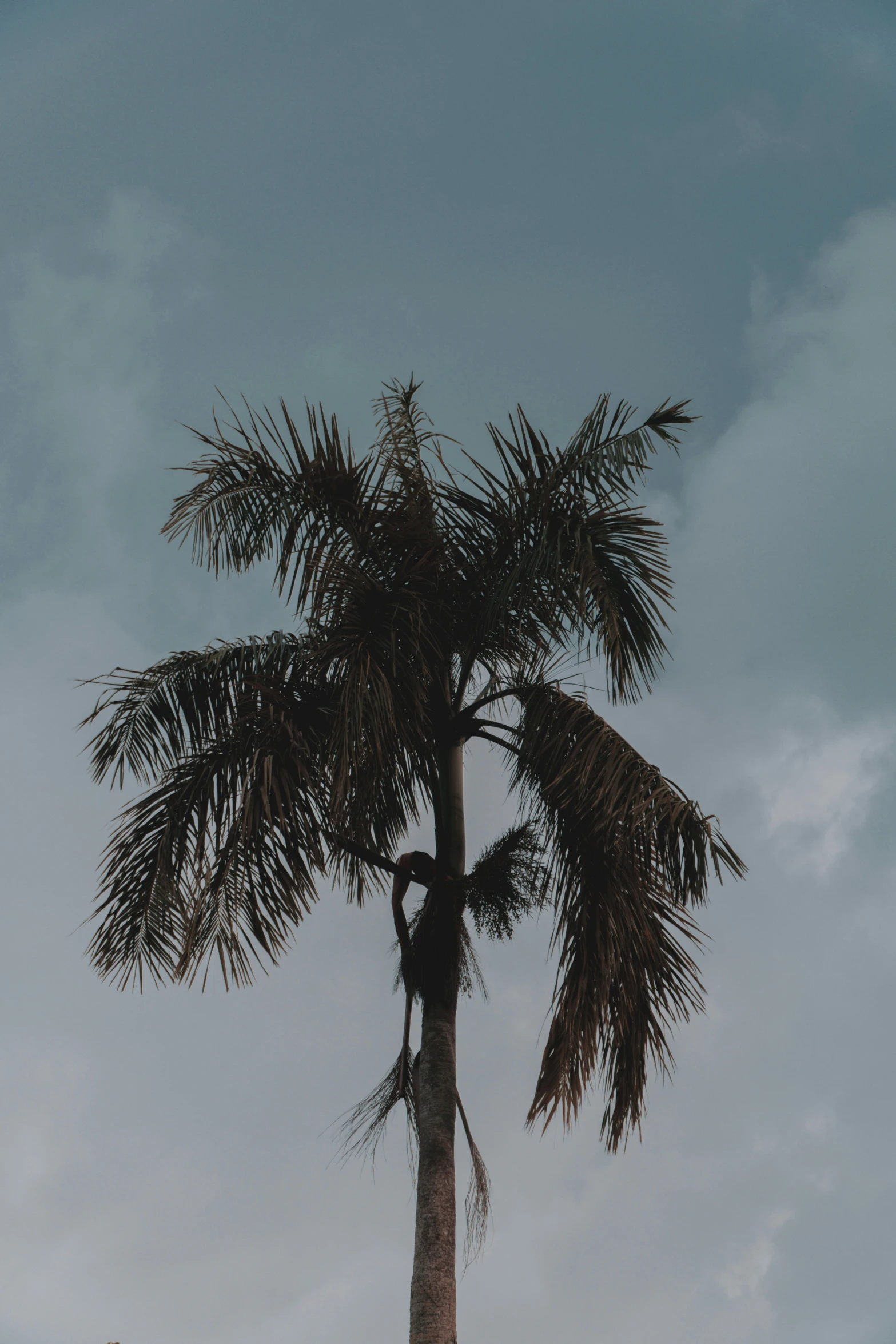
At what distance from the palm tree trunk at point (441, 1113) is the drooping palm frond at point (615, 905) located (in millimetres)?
622

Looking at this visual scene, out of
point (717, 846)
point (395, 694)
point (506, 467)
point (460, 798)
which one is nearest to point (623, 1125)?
point (717, 846)

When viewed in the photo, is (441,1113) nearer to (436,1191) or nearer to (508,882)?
(436,1191)

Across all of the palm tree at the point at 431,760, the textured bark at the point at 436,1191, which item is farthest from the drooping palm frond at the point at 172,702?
the textured bark at the point at 436,1191

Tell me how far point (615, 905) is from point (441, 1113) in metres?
1.50

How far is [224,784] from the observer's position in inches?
247

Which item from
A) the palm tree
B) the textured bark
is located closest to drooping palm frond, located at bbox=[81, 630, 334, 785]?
the palm tree

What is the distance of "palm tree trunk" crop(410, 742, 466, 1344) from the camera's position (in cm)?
567

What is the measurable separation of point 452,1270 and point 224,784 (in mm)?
2794

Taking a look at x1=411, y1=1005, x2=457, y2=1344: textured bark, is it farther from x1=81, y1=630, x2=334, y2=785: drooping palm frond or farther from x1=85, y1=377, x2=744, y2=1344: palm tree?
x1=81, y1=630, x2=334, y2=785: drooping palm frond

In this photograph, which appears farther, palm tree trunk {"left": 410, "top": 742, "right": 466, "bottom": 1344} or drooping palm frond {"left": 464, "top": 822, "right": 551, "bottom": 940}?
drooping palm frond {"left": 464, "top": 822, "right": 551, "bottom": 940}

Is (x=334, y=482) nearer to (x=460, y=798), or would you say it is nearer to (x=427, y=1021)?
(x=460, y=798)

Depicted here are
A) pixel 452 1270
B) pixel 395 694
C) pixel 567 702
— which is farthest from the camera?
pixel 567 702

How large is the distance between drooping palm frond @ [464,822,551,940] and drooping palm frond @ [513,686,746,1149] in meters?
0.33

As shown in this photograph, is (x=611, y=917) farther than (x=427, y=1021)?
No
